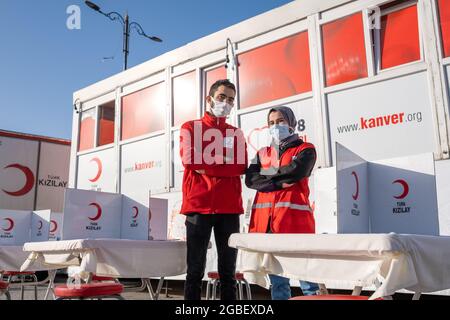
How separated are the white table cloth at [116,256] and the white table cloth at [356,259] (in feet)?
3.45

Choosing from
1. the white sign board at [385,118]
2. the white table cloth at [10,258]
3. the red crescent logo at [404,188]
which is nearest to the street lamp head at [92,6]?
the white table cloth at [10,258]

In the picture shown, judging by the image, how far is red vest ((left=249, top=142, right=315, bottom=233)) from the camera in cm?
246

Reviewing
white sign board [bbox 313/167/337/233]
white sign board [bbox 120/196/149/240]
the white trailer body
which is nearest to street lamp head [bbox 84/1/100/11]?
the white trailer body

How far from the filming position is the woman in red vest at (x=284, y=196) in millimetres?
2438

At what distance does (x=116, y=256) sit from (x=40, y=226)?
11.6ft

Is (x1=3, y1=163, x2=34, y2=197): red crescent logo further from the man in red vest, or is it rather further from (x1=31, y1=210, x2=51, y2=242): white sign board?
the man in red vest

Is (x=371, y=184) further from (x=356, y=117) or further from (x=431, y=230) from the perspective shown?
(x=356, y=117)

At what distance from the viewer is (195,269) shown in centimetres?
240

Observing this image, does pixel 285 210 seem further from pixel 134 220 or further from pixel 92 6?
pixel 92 6

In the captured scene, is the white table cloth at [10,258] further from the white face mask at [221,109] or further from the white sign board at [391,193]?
the white sign board at [391,193]

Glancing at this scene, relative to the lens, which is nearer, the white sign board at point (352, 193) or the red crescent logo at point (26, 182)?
the white sign board at point (352, 193)

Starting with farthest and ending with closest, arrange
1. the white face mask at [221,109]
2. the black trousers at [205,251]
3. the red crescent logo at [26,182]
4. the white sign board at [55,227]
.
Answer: the red crescent logo at [26,182]
the white sign board at [55,227]
the white face mask at [221,109]
the black trousers at [205,251]

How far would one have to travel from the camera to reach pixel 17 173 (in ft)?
30.1
